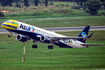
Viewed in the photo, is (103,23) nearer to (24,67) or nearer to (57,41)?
(57,41)

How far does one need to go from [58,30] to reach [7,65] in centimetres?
4816

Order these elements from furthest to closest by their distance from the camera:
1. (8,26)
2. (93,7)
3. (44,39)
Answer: (93,7) → (44,39) → (8,26)

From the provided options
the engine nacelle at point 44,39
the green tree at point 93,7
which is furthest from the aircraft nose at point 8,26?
the green tree at point 93,7

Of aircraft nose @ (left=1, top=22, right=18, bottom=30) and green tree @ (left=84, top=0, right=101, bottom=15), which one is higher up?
aircraft nose @ (left=1, top=22, right=18, bottom=30)

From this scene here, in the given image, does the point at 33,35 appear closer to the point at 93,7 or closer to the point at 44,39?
the point at 44,39

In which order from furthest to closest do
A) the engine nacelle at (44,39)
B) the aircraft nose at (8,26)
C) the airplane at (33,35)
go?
the engine nacelle at (44,39) < the airplane at (33,35) < the aircraft nose at (8,26)

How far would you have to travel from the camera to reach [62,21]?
390 ft

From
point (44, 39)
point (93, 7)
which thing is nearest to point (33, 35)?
point (44, 39)

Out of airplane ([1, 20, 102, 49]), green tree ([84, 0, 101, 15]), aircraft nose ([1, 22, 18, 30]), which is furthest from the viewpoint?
green tree ([84, 0, 101, 15])

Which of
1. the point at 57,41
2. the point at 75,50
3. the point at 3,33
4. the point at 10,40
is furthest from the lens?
the point at 3,33

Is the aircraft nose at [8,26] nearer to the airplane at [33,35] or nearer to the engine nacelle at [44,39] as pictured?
the airplane at [33,35]

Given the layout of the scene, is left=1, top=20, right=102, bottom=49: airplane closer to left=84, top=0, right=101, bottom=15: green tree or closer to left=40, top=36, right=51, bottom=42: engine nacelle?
left=40, top=36, right=51, bottom=42: engine nacelle

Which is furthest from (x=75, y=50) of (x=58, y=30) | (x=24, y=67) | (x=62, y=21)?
(x=62, y=21)

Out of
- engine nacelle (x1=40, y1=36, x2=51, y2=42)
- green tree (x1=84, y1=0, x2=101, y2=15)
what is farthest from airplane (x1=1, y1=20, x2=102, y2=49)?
green tree (x1=84, y1=0, x2=101, y2=15)
